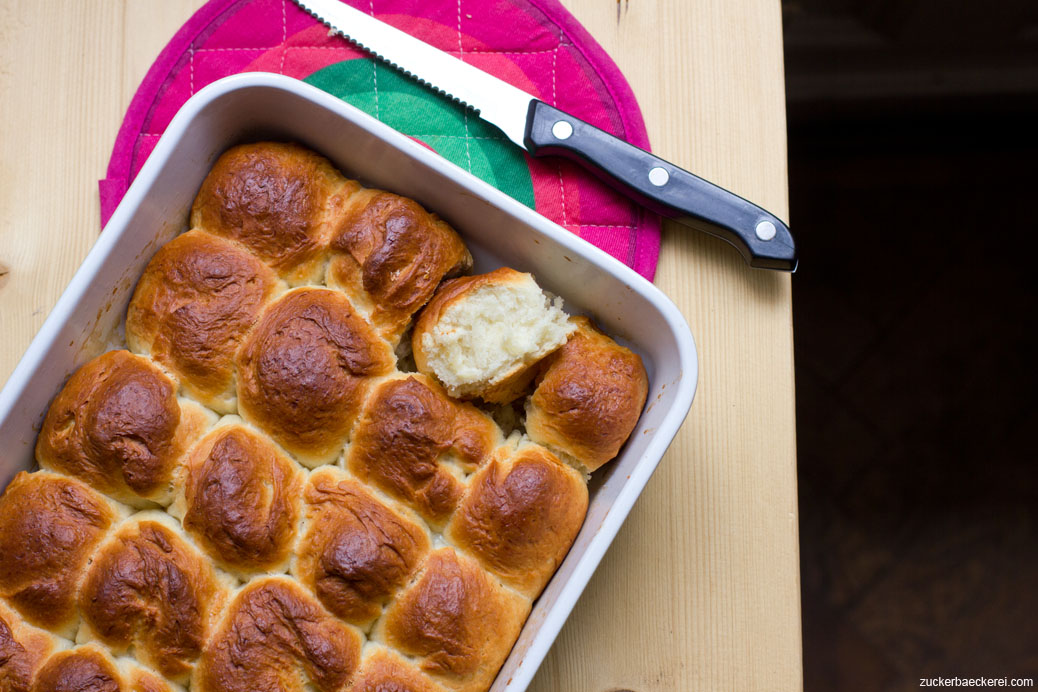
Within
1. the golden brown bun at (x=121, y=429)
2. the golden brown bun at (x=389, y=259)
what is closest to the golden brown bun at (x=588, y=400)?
the golden brown bun at (x=389, y=259)

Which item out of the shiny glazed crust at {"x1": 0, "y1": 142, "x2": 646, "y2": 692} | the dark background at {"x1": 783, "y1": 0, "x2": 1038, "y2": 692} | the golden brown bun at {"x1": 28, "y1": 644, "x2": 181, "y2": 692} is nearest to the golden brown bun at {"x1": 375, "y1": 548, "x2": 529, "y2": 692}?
the shiny glazed crust at {"x1": 0, "y1": 142, "x2": 646, "y2": 692}

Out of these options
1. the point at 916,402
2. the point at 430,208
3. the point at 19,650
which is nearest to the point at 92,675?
the point at 19,650

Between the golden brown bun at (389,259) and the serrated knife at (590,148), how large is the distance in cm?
25

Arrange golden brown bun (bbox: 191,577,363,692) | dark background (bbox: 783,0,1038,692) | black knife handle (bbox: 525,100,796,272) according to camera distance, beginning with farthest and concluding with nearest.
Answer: dark background (bbox: 783,0,1038,692), black knife handle (bbox: 525,100,796,272), golden brown bun (bbox: 191,577,363,692)

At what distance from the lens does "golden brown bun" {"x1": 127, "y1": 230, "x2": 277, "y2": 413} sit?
104 cm

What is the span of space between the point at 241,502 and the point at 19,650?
33 cm

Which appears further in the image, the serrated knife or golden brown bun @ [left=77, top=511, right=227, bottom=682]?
the serrated knife

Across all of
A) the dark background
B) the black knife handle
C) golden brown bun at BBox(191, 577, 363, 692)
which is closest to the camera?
golden brown bun at BBox(191, 577, 363, 692)

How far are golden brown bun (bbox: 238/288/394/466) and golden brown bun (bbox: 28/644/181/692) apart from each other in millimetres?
331

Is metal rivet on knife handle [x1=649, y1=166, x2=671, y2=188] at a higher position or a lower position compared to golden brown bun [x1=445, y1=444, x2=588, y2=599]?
higher

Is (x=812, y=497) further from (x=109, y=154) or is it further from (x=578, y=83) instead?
(x=109, y=154)

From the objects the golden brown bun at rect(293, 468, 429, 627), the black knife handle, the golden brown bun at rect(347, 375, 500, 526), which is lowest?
the golden brown bun at rect(293, 468, 429, 627)

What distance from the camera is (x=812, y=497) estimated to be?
2033 millimetres

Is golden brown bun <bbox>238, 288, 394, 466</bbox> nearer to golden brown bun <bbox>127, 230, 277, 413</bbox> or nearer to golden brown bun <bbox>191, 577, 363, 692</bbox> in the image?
golden brown bun <bbox>127, 230, 277, 413</bbox>
